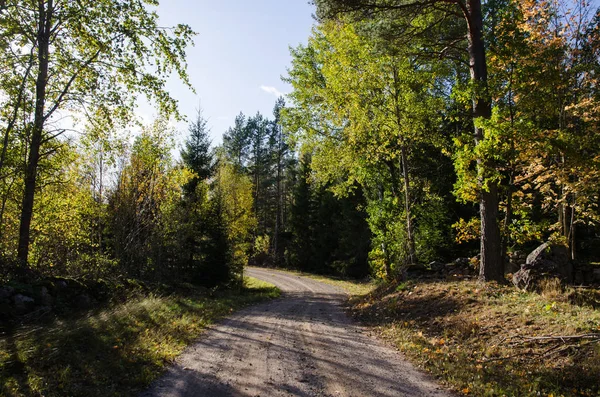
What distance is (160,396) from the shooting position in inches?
194

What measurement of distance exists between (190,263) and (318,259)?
20.2 metres

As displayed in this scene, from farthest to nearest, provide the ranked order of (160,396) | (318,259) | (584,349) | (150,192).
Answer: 1. (318,259)
2. (150,192)
3. (584,349)
4. (160,396)

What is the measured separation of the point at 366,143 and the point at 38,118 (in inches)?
501

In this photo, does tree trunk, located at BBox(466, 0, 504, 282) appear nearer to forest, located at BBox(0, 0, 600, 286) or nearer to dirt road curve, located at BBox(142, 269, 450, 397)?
forest, located at BBox(0, 0, 600, 286)

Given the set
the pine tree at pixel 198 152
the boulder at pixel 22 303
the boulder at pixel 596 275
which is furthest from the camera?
the pine tree at pixel 198 152

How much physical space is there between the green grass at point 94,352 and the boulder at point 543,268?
8485mm

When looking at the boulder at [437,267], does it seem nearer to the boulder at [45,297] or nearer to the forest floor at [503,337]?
the forest floor at [503,337]

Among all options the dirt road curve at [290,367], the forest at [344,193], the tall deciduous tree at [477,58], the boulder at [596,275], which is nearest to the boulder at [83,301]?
the forest at [344,193]

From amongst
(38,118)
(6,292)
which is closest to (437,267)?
(6,292)

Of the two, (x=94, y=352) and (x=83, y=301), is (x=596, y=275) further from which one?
(x=83, y=301)

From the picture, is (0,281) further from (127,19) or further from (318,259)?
(318,259)

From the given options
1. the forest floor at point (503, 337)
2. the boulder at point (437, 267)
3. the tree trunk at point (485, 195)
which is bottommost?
the forest floor at point (503, 337)

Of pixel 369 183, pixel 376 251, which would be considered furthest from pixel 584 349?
pixel 369 183

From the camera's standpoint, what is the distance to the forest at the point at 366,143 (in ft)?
32.2
